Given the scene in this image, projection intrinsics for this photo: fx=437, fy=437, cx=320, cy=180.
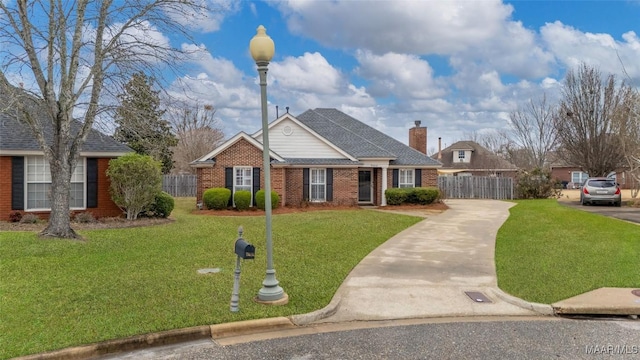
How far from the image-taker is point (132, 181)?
14.8 metres

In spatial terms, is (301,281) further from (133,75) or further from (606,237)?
(606,237)

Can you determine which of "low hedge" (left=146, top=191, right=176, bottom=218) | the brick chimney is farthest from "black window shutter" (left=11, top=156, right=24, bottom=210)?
the brick chimney

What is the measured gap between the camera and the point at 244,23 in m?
12.4

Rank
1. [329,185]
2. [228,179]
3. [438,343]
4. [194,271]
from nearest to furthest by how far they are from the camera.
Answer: [438,343] < [194,271] < [228,179] < [329,185]

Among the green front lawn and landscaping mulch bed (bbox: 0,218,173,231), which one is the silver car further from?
landscaping mulch bed (bbox: 0,218,173,231)

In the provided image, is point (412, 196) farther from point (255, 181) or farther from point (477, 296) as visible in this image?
point (477, 296)

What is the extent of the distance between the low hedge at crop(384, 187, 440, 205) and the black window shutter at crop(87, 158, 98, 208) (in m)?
13.7

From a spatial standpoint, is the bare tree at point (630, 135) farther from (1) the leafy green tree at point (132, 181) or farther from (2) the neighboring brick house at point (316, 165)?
(1) the leafy green tree at point (132, 181)

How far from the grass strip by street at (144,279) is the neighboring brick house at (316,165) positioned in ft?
24.4

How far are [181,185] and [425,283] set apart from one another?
2887 cm

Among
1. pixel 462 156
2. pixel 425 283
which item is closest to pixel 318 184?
pixel 425 283

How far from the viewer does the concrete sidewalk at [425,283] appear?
6.25 m

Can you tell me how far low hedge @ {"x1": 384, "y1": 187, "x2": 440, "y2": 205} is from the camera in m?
22.5

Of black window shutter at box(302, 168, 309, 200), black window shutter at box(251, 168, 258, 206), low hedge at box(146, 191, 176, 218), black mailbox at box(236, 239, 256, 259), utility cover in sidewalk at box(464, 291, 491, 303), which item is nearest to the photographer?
black mailbox at box(236, 239, 256, 259)
